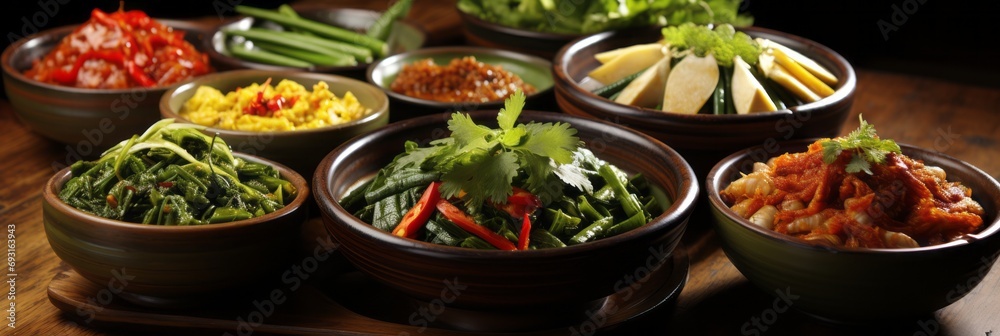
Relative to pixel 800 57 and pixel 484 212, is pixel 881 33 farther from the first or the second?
pixel 484 212

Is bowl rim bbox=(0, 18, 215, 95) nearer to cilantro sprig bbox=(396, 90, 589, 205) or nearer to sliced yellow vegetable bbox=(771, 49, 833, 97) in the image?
cilantro sprig bbox=(396, 90, 589, 205)

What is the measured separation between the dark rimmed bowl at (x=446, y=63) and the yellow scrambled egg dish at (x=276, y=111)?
15 cm

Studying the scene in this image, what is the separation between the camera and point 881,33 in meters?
5.30

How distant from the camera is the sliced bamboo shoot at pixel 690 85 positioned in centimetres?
300

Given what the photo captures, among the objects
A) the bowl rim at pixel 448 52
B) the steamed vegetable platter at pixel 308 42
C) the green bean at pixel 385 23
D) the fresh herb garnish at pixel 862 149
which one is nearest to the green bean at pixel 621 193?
the fresh herb garnish at pixel 862 149

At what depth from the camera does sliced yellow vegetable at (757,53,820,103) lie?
3.05 m

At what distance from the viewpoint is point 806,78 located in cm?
312

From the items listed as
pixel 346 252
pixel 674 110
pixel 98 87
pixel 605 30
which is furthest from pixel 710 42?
pixel 98 87

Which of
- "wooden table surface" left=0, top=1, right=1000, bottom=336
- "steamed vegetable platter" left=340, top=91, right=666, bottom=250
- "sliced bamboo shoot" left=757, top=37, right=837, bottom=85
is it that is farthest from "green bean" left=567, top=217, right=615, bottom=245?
"sliced bamboo shoot" left=757, top=37, right=837, bottom=85

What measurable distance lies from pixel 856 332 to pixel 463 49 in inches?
81.0

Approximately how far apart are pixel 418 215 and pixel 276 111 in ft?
3.08

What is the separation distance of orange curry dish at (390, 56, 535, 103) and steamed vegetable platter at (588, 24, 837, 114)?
404mm

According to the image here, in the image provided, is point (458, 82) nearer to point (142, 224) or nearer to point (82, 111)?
point (82, 111)

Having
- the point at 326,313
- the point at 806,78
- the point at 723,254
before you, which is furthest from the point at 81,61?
the point at 806,78
